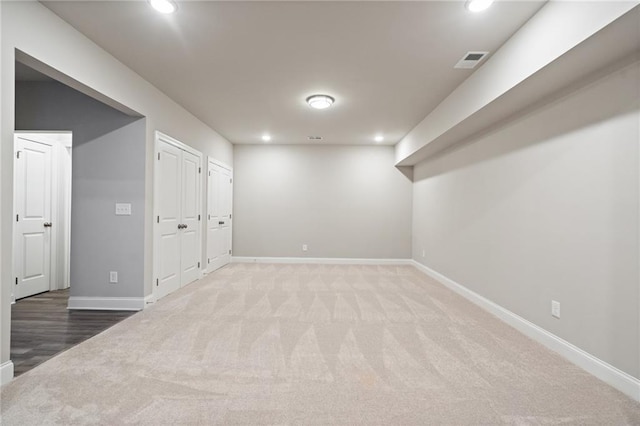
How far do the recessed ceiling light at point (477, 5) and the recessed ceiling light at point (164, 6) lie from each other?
2.19m

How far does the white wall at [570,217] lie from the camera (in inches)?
83.7

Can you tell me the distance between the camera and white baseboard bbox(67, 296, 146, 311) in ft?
12.3

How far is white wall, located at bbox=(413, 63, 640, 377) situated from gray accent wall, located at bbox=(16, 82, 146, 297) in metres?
4.29

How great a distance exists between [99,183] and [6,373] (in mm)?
2271

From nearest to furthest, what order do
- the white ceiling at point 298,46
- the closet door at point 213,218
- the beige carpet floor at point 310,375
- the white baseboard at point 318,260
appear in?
Result: 1. the beige carpet floor at point 310,375
2. the white ceiling at point 298,46
3. the closet door at point 213,218
4. the white baseboard at point 318,260

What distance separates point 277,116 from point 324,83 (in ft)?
5.11

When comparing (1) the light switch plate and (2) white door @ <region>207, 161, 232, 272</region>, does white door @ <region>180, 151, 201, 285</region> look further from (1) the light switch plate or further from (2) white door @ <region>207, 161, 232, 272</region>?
(1) the light switch plate

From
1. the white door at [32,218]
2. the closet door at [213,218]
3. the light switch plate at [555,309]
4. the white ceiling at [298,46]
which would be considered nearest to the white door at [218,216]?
the closet door at [213,218]

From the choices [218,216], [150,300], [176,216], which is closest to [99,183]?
[176,216]

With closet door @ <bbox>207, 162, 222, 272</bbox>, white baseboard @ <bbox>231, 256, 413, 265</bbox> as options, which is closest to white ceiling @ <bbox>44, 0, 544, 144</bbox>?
closet door @ <bbox>207, 162, 222, 272</bbox>

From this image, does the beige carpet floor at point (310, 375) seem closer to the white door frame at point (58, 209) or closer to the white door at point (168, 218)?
the white door at point (168, 218)

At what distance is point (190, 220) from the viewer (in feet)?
16.6

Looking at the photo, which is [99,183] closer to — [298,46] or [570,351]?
[298,46]

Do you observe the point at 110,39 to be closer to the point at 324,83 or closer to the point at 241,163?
the point at 324,83
